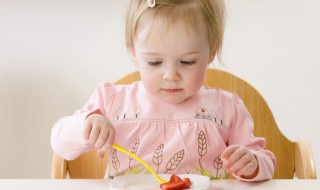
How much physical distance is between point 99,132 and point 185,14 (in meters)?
0.27

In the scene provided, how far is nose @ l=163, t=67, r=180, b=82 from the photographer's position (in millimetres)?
917

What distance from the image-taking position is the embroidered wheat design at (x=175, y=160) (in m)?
0.99

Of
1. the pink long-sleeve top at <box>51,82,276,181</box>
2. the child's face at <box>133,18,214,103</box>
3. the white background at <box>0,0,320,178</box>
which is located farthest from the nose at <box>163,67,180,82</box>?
the white background at <box>0,0,320,178</box>

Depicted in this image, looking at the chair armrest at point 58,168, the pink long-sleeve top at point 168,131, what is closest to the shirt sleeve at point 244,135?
the pink long-sleeve top at point 168,131

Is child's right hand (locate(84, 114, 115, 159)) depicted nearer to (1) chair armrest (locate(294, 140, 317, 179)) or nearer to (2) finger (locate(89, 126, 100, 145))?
(2) finger (locate(89, 126, 100, 145))

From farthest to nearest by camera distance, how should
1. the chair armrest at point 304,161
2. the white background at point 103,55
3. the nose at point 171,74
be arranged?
the white background at point 103,55 < the chair armrest at point 304,161 < the nose at point 171,74

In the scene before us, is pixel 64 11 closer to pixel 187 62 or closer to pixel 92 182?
pixel 187 62

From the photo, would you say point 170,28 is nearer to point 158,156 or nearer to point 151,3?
point 151,3

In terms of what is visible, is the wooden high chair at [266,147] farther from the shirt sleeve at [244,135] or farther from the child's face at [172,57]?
the child's face at [172,57]

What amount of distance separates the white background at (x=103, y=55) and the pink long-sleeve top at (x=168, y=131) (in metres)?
0.83

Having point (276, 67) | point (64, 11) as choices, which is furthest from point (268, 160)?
point (64, 11)

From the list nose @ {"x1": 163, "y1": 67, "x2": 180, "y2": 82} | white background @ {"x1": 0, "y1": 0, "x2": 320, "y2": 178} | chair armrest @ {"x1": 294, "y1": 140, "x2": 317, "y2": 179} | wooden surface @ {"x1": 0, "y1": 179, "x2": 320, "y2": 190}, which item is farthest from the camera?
white background @ {"x1": 0, "y1": 0, "x2": 320, "y2": 178}

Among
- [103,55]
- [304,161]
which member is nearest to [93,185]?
[304,161]

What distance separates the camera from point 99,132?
2.72 feet
